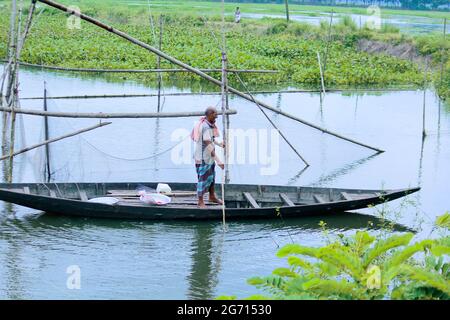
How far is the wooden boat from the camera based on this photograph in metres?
9.27

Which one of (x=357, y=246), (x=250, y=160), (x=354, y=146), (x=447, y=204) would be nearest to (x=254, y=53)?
(x=354, y=146)

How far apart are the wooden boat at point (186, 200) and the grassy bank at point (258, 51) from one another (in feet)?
30.4

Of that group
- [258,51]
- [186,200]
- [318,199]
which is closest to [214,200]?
[186,200]

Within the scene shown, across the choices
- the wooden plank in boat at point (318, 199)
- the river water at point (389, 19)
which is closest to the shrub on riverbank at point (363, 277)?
the wooden plank in boat at point (318, 199)

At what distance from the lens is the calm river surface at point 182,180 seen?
7852mm

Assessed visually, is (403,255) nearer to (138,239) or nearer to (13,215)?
(138,239)

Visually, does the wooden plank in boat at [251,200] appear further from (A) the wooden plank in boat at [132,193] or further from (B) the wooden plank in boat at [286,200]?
(A) the wooden plank in boat at [132,193]

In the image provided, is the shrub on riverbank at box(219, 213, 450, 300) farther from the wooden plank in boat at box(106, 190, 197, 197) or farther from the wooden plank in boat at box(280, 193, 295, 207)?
the wooden plank in boat at box(106, 190, 197, 197)

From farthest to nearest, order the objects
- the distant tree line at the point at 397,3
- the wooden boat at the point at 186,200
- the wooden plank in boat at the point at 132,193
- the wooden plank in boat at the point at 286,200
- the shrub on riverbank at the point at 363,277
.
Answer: the distant tree line at the point at 397,3 → the wooden plank in boat at the point at 132,193 → the wooden plank in boat at the point at 286,200 → the wooden boat at the point at 186,200 → the shrub on riverbank at the point at 363,277

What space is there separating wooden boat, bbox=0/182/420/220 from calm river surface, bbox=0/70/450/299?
0.42 feet

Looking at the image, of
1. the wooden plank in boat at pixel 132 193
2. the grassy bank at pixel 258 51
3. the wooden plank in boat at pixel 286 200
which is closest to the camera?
the wooden plank in boat at pixel 286 200

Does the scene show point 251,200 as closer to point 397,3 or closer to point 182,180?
point 182,180

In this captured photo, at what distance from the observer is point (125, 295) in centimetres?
738

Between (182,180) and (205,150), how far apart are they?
2.38m
